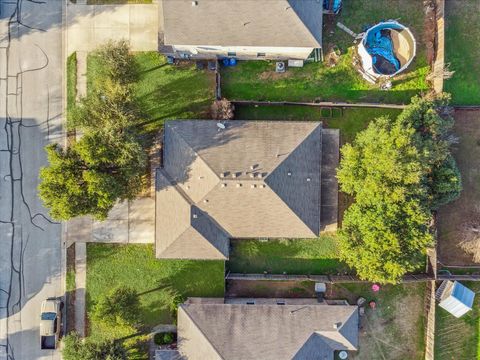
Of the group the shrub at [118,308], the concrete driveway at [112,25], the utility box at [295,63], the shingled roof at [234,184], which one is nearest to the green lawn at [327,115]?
the shingled roof at [234,184]

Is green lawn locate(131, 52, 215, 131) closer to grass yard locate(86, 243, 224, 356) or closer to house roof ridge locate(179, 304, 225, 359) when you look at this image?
grass yard locate(86, 243, 224, 356)

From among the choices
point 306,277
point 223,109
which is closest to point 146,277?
point 306,277

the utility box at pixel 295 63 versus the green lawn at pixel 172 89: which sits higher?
the utility box at pixel 295 63

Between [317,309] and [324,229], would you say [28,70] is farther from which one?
[317,309]

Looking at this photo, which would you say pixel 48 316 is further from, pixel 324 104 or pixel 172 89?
pixel 324 104

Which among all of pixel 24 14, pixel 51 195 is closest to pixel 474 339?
pixel 51 195

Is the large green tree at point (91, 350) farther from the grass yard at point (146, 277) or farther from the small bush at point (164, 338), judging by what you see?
the small bush at point (164, 338)
